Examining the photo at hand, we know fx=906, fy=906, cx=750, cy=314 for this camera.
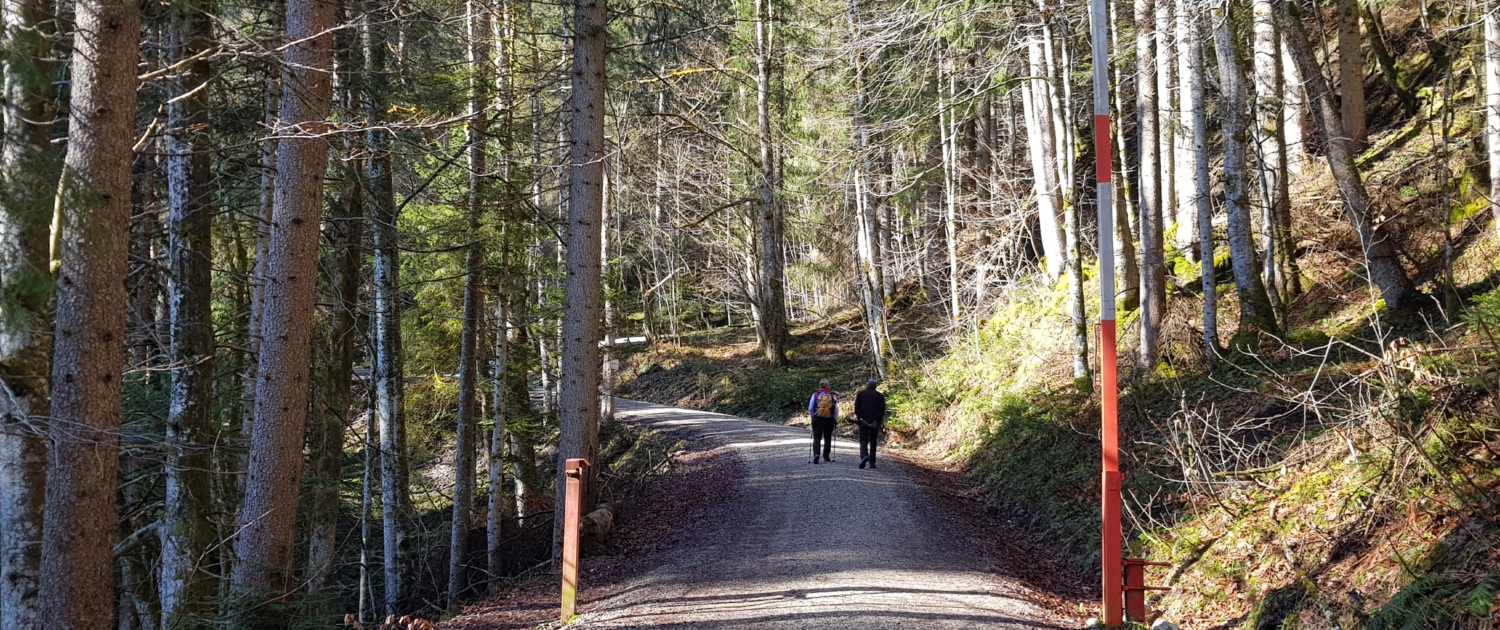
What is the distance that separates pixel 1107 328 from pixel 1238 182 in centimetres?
662

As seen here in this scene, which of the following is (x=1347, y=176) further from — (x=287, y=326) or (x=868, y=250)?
(x=868, y=250)

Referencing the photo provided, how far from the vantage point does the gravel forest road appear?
23.5ft

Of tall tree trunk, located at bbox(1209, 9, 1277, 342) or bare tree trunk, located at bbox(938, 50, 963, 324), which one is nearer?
tall tree trunk, located at bbox(1209, 9, 1277, 342)

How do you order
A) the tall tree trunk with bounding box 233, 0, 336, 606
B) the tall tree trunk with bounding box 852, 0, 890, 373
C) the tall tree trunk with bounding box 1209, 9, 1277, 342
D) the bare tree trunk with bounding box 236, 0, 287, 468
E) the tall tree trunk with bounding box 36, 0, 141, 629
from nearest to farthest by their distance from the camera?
the tall tree trunk with bounding box 36, 0, 141, 629 < the tall tree trunk with bounding box 233, 0, 336, 606 < the bare tree trunk with bounding box 236, 0, 287, 468 < the tall tree trunk with bounding box 1209, 9, 1277, 342 < the tall tree trunk with bounding box 852, 0, 890, 373

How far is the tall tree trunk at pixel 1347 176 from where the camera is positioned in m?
10.3

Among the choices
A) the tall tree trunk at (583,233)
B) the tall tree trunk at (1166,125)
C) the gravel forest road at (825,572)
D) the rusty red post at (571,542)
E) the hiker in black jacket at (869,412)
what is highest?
the tall tree trunk at (1166,125)

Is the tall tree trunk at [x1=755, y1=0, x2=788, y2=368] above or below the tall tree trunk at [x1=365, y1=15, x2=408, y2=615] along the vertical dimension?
above

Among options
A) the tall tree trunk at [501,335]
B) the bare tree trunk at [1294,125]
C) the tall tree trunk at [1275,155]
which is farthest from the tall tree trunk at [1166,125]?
the tall tree trunk at [501,335]

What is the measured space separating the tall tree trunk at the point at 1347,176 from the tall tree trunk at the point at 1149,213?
7.41 feet

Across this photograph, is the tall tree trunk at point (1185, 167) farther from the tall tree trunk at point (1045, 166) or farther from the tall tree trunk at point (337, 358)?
the tall tree trunk at point (337, 358)

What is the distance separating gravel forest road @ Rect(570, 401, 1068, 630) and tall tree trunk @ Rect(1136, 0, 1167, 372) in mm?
4217

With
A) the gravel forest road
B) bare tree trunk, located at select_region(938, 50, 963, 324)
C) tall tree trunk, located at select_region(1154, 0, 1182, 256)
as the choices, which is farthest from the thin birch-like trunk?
the gravel forest road

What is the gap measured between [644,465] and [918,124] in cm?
847

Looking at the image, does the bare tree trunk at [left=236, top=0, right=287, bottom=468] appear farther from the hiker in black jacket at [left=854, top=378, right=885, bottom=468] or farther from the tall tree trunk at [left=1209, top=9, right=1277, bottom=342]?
the tall tree trunk at [left=1209, top=9, right=1277, bottom=342]
